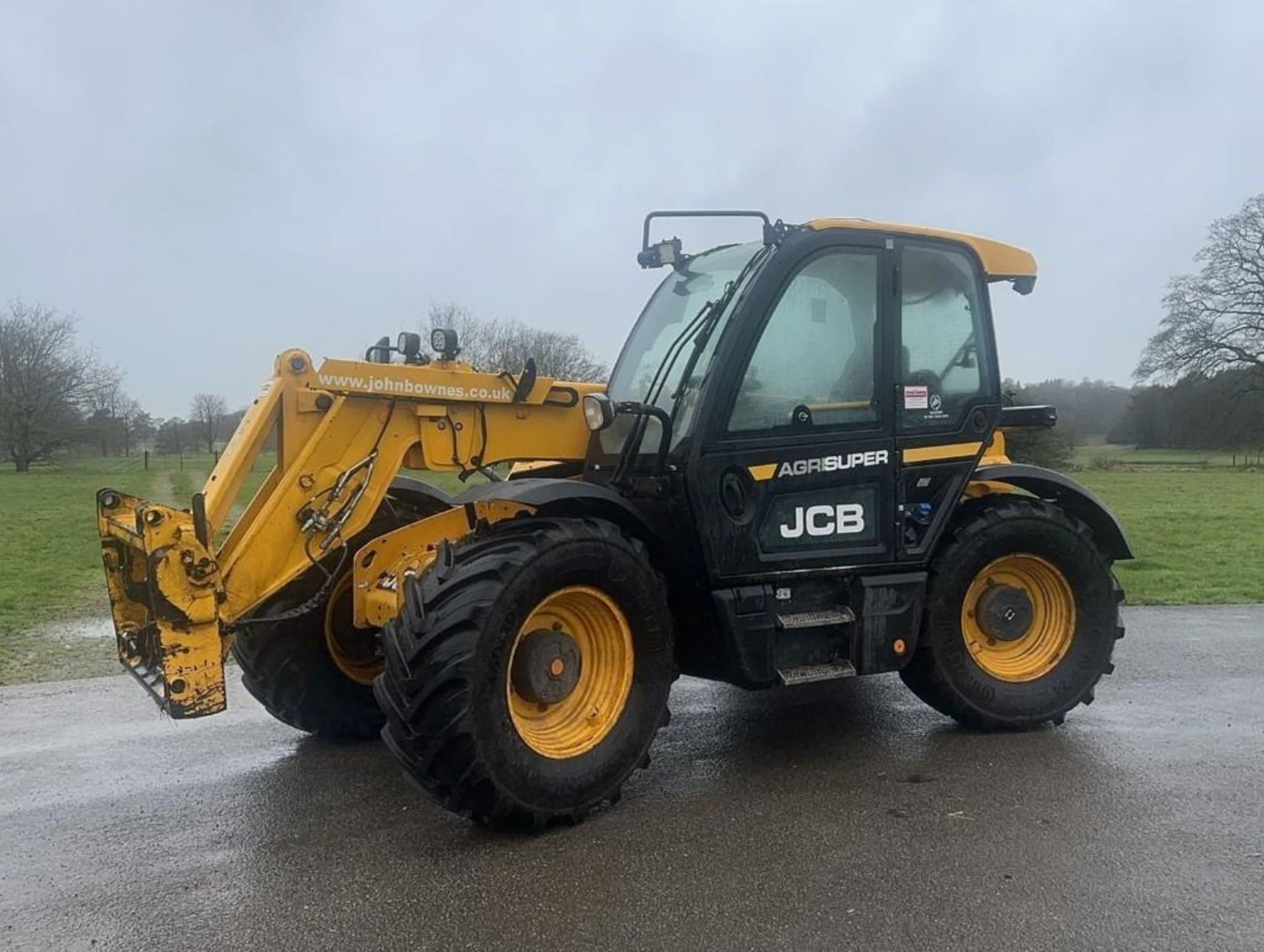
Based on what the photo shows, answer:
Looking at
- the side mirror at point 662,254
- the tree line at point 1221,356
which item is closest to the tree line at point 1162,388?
the tree line at point 1221,356

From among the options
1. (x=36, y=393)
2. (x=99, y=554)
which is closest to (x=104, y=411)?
(x=36, y=393)

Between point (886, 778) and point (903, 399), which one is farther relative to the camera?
point (903, 399)

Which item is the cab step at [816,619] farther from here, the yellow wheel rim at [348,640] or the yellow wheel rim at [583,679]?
the yellow wheel rim at [348,640]

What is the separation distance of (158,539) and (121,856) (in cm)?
122

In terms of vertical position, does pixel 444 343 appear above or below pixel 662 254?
below

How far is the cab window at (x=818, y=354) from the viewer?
4590mm

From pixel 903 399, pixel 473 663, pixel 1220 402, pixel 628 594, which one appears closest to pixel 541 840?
pixel 473 663

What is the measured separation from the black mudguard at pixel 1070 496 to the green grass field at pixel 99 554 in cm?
384

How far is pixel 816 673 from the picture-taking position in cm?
464

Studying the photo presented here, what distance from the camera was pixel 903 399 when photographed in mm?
4922

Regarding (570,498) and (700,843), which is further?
(570,498)

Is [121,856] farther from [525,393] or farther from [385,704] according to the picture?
[525,393]

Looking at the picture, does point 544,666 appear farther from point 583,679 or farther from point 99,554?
point 99,554

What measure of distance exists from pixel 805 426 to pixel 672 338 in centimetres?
88
